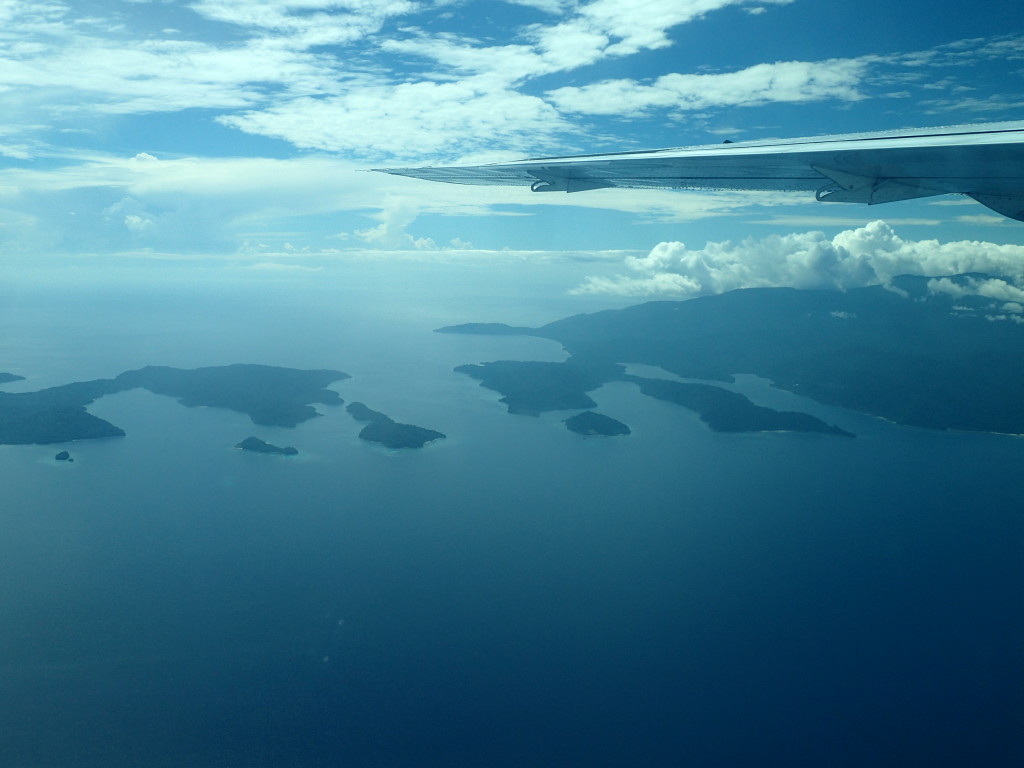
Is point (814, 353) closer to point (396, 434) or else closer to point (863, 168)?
point (396, 434)

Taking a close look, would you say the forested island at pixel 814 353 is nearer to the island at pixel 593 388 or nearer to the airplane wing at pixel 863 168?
the island at pixel 593 388

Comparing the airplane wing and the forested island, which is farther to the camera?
the forested island

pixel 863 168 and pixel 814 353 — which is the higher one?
pixel 863 168

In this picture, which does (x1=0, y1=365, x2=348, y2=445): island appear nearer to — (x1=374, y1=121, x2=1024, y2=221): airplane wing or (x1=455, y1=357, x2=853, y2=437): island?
(x1=455, y1=357, x2=853, y2=437): island

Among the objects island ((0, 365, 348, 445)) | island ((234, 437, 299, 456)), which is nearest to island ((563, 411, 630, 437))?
island ((0, 365, 348, 445))

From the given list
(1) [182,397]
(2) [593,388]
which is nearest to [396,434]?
(1) [182,397]

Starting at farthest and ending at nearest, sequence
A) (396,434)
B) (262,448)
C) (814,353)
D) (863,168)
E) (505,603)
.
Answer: (814,353) → (396,434) → (262,448) → (505,603) → (863,168)

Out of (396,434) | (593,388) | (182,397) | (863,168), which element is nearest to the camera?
(863,168)

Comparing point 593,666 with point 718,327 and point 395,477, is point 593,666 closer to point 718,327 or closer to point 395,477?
point 395,477

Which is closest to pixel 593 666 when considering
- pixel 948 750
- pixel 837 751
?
pixel 837 751
